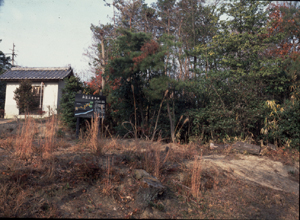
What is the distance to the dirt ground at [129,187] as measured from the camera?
236cm

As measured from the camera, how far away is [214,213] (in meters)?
3.05

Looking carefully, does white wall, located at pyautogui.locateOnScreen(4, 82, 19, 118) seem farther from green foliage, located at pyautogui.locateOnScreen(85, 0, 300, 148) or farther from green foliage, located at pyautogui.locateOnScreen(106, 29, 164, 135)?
green foliage, located at pyautogui.locateOnScreen(106, 29, 164, 135)

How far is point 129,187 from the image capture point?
3842mm

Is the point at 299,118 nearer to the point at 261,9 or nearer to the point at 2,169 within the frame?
the point at 2,169

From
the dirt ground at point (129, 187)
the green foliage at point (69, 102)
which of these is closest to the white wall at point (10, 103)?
the green foliage at point (69, 102)

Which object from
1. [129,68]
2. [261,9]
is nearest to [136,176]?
[129,68]

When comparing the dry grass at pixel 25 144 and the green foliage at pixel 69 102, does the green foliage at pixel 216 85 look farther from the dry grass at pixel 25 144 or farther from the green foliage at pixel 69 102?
the dry grass at pixel 25 144

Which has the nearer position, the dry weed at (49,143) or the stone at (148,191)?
the stone at (148,191)

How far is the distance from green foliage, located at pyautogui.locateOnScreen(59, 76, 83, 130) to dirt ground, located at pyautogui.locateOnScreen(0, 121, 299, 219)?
235 inches

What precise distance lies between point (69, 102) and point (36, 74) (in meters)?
8.33

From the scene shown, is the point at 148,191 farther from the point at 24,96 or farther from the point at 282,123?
the point at 24,96

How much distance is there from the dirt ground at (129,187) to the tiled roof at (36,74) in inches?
505

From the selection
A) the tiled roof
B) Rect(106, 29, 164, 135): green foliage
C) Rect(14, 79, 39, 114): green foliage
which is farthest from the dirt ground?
the tiled roof

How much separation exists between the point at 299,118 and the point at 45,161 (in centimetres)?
687
